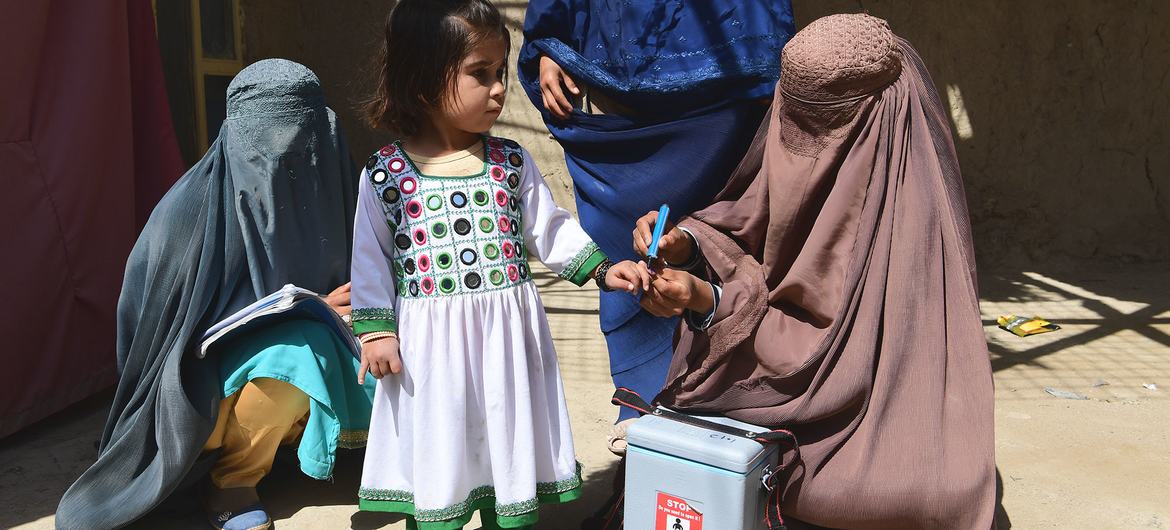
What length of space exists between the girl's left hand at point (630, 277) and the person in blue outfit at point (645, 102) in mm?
592

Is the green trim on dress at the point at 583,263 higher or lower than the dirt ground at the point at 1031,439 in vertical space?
higher

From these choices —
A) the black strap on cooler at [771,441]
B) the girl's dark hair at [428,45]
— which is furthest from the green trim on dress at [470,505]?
Answer: the girl's dark hair at [428,45]

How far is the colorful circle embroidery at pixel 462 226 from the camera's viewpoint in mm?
2064

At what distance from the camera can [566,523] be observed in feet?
8.42

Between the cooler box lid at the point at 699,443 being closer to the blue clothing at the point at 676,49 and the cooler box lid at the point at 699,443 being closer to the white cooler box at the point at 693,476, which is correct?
the white cooler box at the point at 693,476

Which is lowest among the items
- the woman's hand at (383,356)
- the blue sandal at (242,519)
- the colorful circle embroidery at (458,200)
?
the blue sandal at (242,519)

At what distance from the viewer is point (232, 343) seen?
2625mm

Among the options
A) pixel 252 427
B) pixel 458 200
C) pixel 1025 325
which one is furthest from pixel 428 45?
pixel 1025 325

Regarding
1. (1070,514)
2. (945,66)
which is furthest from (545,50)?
(945,66)

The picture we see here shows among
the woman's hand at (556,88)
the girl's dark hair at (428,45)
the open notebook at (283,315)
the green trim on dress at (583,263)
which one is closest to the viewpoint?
the girl's dark hair at (428,45)

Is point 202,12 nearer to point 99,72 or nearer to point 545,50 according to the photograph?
point 99,72

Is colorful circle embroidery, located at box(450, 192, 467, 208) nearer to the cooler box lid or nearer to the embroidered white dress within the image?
the embroidered white dress

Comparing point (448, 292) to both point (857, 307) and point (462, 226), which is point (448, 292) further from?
point (857, 307)

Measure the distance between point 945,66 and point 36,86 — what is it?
4492mm
